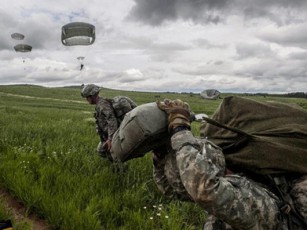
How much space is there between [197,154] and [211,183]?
0.75 feet

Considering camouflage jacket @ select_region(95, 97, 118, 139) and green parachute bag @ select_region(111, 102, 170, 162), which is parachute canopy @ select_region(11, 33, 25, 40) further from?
green parachute bag @ select_region(111, 102, 170, 162)

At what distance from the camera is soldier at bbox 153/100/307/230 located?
2.43 meters

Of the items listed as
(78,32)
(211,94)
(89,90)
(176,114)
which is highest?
(78,32)

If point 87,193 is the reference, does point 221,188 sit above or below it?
above

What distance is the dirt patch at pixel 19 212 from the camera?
5.32 meters

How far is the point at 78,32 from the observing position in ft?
75.3

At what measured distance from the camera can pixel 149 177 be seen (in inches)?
287

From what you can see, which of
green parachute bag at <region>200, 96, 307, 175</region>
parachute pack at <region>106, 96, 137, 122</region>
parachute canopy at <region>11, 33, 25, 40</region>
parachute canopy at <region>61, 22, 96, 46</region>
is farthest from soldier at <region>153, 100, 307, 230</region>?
parachute canopy at <region>11, 33, 25, 40</region>

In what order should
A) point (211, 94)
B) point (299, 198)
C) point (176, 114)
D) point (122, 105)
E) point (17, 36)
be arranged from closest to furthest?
point (299, 198) < point (176, 114) < point (122, 105) < point (17, 36) < point (211, 94)

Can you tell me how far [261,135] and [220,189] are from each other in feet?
2.05

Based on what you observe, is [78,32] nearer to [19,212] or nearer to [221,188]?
[19,212]

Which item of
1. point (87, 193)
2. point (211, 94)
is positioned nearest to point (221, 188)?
point (87, 193)

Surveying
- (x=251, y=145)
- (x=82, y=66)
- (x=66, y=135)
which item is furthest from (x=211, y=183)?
(x=82, y=66)

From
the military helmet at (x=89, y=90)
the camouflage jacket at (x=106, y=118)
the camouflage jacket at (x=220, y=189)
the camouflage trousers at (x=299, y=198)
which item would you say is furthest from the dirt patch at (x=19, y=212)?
the camouflage trousers at (x=299, y=198)
